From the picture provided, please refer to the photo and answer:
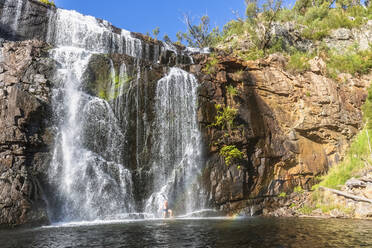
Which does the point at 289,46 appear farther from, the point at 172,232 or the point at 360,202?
the point at 172,232

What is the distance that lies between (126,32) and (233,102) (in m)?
13.7

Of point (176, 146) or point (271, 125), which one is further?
point (271, 125)

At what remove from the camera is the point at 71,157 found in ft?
53.5

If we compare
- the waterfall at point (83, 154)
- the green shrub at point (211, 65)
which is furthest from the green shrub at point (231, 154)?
the waterfall at point (83, 154)

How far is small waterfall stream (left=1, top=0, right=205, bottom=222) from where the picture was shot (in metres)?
15.8

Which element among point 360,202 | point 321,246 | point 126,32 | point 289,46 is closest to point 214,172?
point 360,202

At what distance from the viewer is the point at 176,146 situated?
1889 cm

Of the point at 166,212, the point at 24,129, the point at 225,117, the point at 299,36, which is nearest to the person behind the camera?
the point at 24,129

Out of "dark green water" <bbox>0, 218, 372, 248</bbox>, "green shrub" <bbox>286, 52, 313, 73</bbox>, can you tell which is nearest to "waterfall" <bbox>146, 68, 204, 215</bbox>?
"dark green water" <bbox>0, 218, 372, 248</bbox>

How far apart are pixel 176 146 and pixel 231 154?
3540 millimetres

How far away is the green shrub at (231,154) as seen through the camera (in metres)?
18.8

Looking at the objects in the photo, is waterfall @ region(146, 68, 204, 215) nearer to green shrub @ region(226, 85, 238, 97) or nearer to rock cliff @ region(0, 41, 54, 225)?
green shrub @ region(226, 85, 238, 97)

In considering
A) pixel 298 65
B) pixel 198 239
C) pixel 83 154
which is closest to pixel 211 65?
pixel 298 65

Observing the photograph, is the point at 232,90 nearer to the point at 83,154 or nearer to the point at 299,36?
the point at 83,154
